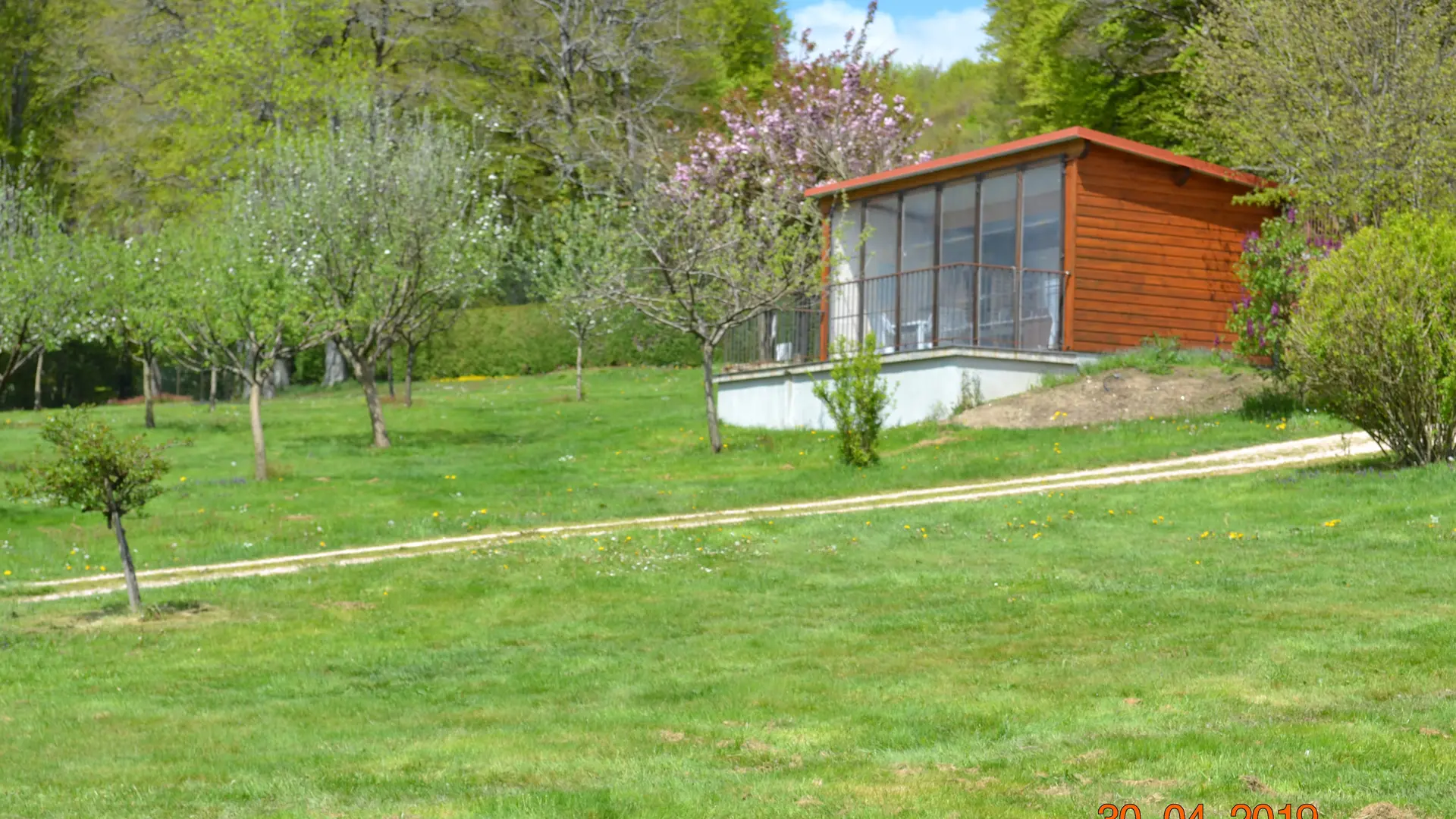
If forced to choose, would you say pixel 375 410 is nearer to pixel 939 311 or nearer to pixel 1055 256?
pixel 939 311

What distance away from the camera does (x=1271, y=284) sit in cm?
2586

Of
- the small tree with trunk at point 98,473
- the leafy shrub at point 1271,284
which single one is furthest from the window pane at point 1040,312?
the small tree with trunk at point 98,473

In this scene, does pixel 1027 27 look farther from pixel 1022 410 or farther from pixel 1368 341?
pixel 1368 341

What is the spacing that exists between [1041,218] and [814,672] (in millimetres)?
19971

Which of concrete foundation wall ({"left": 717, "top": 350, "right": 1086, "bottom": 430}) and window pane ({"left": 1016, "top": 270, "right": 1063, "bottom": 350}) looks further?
window pane ({"left": 1016, "top": 270, "right": 1063, "bottom": 350})

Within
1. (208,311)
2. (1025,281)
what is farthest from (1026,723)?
(208,311)

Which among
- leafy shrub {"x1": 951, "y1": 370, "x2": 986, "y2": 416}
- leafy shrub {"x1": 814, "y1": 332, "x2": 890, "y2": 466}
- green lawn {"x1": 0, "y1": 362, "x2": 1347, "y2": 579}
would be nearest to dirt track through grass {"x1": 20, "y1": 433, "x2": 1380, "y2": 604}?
green lawn {"x1": 0, "y1": 362, "x2": 1347, "y2": 579}

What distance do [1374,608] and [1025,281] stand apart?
60.0 feet

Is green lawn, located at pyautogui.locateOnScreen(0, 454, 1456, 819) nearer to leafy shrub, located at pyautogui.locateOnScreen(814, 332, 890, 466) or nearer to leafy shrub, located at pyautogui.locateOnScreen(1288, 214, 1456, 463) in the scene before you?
leafy shrub, located at pyautogui.locateOnScreen(1288, 214, 1456, 463)

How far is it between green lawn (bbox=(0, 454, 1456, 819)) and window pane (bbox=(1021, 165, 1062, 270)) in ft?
34.9

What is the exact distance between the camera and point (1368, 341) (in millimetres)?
18797

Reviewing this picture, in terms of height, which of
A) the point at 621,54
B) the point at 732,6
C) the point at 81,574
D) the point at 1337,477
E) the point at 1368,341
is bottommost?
the point at 81,574

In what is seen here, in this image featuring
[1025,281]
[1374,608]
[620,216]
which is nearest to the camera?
[1374,608]

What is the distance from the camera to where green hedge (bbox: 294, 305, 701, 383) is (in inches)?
2112
